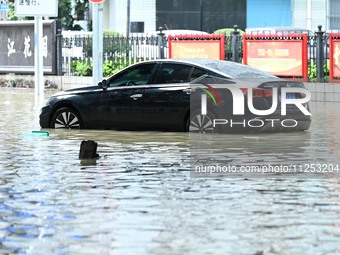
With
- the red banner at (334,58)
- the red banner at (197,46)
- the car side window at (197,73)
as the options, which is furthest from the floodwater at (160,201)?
the red banner at (197,46)

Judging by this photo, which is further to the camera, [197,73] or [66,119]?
[66,119]

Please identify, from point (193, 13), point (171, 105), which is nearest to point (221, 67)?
point (171, 105)

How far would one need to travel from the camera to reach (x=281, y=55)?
2889 cm

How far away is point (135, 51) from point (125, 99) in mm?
13903

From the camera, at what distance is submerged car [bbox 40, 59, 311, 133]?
17750mm

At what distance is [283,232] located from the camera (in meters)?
8.91

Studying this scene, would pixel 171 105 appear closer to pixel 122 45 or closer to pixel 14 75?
pixel 122 45

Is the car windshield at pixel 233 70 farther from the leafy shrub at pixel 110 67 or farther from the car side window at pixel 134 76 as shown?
the leafy shrub at pixel 110 67

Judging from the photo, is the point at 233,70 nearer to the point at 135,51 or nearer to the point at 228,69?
the point at 228,69

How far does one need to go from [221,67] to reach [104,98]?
2141mm

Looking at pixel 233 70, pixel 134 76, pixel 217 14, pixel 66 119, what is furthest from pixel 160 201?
pixel 217 14

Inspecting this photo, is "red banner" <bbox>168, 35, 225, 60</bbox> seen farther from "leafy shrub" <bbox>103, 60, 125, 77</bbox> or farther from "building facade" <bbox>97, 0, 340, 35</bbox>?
"building facade" <bbox>97, 0, 340, 35</bbox>

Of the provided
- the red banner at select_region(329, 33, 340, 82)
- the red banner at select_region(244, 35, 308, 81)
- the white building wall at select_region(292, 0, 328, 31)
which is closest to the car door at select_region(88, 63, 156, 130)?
the red banner at select_region(329, 33, 340, 82)

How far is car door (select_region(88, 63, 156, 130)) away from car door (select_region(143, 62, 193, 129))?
0.17 m
